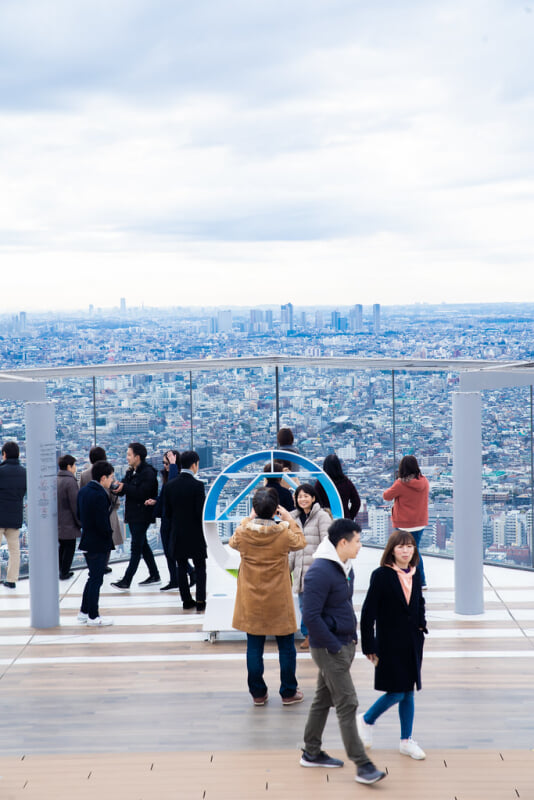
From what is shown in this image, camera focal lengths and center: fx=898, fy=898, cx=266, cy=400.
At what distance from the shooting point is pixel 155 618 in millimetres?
8781

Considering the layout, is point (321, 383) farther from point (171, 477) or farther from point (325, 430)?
point (171, 477)

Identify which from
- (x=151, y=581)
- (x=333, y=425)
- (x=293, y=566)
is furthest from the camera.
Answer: (x=333, y=425)

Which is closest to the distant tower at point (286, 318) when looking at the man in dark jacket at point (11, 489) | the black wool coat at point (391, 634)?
the man in dark jacket at point (11, 489)

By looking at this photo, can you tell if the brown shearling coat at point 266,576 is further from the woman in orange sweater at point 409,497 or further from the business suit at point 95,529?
the woman in orange sweater at point 409,497

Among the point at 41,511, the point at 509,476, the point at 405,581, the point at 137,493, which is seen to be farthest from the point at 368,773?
the point at 509,476

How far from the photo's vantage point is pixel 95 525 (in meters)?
8.38

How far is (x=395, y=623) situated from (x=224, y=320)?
73.9ft

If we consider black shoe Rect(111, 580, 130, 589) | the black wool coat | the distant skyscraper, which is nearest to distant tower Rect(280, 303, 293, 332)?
the distant skyscraper

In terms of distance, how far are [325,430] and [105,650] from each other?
478 centimetres

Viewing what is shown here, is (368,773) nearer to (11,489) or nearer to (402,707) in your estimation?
(402,707)

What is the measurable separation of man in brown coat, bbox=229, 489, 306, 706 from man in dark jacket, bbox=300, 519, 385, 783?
3.22 feet

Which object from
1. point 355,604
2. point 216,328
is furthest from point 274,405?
point 216,328

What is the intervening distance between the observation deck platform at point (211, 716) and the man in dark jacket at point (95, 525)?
1.54 feet

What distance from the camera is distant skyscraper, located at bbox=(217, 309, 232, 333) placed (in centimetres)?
2686
